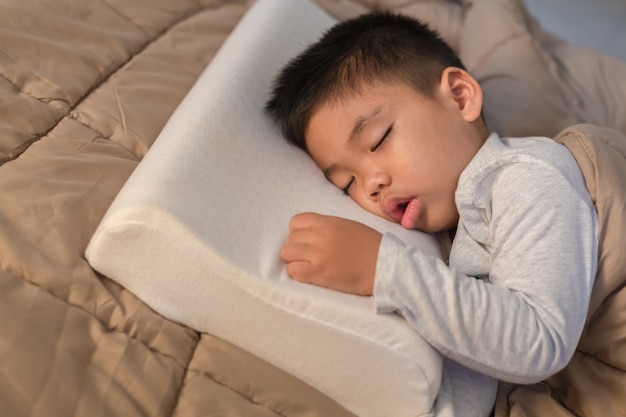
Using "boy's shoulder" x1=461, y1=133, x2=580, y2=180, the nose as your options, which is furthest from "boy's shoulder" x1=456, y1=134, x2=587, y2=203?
the nose

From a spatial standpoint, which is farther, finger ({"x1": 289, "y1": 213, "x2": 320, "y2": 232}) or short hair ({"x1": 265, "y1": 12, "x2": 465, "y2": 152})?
short hair ({"x1": 265, "y1": 12, "x2": 465, "y2": 152})

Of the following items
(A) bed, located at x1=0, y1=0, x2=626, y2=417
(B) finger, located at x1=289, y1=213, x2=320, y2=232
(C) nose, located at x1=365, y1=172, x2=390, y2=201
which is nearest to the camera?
(A) bed, located at x1=0, y1=0, x2=626, y2=417

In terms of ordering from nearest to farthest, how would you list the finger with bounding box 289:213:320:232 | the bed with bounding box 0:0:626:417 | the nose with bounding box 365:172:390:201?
the bed with bounding box 0:0:626:417 < the finger with bounding box 289:213:320:232 < the nose with bounding box 365:172:390:201

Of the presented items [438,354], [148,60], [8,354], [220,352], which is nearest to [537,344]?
[438,354]

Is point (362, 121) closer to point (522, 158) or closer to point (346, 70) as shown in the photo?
point (346, 70)

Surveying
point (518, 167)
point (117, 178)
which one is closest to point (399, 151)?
point (518, 167)

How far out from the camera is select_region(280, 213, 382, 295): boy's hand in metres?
0.74

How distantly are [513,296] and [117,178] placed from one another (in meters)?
0.59

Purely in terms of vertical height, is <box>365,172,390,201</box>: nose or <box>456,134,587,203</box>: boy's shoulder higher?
<box>456,134,587,203</box>: boy's shoulder

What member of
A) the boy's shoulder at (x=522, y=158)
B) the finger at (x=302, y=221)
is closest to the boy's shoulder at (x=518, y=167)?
the boy's shoulder at (x=522, y=158)

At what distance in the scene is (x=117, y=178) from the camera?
868mm

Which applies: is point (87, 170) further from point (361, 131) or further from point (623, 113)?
point (623, 113)

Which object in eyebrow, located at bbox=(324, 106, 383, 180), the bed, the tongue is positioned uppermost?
eyebrow, located at bbox=(324, 106, 383, 180)

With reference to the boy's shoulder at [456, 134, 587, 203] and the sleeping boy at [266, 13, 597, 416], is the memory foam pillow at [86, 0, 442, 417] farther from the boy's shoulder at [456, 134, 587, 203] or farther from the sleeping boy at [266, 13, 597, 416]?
the boy's shoulder at [456, 134, 587, 203]
